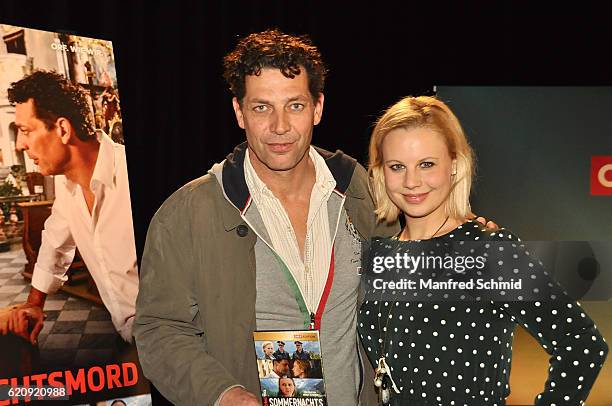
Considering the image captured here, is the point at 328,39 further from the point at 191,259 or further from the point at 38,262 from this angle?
the point at 191,259

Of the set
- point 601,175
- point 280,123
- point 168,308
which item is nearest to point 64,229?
point 168,308

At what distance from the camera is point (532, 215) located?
4645 mm

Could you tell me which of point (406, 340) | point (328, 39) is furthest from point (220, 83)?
point (406, 340)

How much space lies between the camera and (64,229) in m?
3.35

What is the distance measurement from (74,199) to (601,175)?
320 cm

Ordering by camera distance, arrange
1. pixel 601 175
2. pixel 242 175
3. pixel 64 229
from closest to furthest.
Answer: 1. pixel 242 175
2. pixel 64 229
3. pixel 601 175

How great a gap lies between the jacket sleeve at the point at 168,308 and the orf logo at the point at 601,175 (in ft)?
10.4

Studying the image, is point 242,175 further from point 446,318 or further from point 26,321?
point 26,321

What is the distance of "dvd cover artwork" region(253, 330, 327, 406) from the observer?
205cm

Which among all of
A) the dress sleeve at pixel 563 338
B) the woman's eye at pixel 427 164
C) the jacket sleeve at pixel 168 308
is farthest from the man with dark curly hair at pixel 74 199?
the dress sleeve at pixel 563 338

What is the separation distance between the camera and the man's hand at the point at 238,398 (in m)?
2.04

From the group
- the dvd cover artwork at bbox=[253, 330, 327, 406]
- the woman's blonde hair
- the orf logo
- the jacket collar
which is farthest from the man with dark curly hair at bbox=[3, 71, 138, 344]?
the orf logo

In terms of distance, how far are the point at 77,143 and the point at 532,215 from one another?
2.80m

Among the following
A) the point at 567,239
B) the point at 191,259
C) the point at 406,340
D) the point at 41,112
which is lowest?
the point at 567,239
